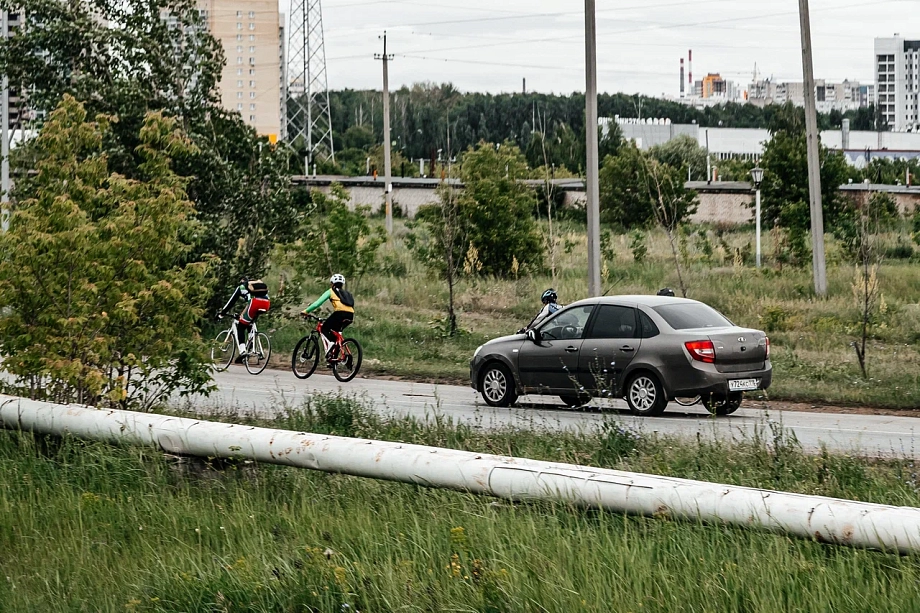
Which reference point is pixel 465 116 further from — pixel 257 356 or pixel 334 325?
pixel 334 325

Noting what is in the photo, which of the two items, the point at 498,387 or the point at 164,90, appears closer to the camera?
the point at 498,387

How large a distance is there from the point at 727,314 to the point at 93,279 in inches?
790

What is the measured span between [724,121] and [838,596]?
186790 millimetres

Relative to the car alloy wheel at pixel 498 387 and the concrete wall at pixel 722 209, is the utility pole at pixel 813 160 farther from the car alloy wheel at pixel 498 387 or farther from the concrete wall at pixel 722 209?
the concrete wall at pixel 722 209

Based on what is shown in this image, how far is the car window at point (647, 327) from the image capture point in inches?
626

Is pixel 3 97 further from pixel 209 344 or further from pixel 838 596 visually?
pixel 838 596

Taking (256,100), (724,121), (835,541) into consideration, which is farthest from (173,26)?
(724,121)

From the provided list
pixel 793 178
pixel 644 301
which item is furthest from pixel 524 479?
pixel 793 178

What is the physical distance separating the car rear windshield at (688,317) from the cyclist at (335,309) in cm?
648

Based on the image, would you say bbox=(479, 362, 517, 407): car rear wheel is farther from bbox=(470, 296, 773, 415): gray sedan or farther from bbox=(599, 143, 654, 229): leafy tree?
bbox=(599, 143, 654, 229): leafy tree

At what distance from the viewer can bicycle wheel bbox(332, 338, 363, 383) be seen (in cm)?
2095

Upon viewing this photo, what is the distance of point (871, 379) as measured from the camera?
1892 cm

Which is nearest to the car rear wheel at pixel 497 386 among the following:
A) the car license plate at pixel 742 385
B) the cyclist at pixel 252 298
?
the car license plate at pixel 742 385

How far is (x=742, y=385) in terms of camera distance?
616 inches
